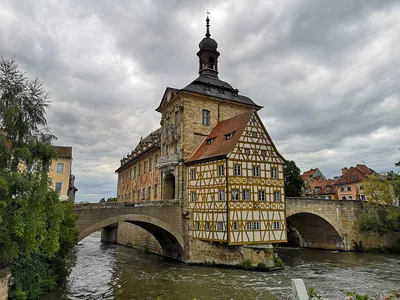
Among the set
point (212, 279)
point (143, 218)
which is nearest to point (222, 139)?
point (143, 218)

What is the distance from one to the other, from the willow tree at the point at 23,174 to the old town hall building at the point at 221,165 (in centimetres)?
1010

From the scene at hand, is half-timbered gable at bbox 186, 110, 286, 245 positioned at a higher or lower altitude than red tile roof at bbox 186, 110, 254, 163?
lower

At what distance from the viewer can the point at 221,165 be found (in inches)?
719

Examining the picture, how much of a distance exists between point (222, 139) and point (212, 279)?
8382 mm

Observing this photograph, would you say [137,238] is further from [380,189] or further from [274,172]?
[380,189]

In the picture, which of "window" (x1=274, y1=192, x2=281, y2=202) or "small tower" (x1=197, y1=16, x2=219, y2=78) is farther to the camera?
"small tower" (x1=197, y1=16, x2=219, y2=78)

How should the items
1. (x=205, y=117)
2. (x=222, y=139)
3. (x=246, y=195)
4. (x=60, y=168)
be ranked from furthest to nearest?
(x=60, y=168)
(x=205, y=117)
(x=222, y=139)
(x=246, y=195)

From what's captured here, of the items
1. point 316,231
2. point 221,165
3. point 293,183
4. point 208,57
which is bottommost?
point 316,231

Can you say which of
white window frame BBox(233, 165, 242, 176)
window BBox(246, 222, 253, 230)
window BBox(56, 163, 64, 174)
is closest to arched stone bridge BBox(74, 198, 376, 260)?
window BBox(246, 222, 253, 230)

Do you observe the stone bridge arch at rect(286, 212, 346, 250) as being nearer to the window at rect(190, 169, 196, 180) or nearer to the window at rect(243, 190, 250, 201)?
the window at rect(243, 190, 250, 201)

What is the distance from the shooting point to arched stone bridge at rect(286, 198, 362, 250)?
1019 inches

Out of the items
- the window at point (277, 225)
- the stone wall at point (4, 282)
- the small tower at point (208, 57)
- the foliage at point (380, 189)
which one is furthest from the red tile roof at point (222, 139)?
the foliage at point (380, 189)

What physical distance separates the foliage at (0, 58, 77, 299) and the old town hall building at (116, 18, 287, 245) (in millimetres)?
9982

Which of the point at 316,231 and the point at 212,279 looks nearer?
the point at 212,279
